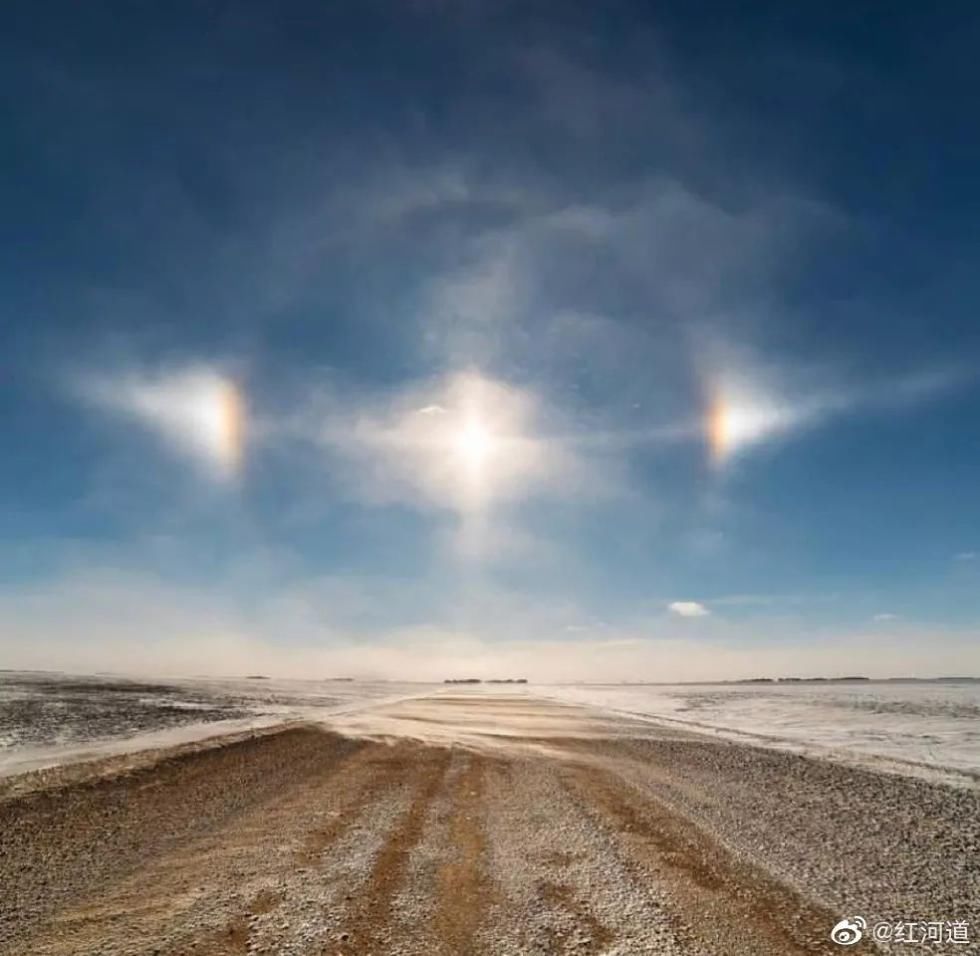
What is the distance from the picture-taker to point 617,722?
4906 centimetres

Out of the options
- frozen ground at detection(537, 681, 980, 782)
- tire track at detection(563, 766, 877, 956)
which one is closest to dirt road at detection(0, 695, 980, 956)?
tire track at detection(563, 766, 877, 956)

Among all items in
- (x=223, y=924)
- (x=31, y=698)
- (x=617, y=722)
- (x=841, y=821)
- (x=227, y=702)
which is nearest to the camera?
(x=223, y=924)

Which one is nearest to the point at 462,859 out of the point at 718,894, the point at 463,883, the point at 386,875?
→ the point at 463,883

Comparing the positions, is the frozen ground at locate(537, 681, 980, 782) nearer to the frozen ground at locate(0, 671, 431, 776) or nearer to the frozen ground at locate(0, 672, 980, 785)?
the frozen ground at locate(0, 672, 980, 785)

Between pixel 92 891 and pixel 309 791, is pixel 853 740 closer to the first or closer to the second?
pixel 309 791

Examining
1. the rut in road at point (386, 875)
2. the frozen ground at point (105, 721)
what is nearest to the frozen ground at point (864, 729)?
the rut in road at point (386, 875)

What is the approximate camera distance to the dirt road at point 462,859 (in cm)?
933

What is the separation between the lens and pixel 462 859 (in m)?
12.8

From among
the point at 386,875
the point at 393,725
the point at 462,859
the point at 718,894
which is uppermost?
the point at 718,894

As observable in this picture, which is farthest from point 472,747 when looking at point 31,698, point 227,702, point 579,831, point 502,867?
point 31,698

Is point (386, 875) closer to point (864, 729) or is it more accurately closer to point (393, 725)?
point (393, 725)

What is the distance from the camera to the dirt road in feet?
30.6

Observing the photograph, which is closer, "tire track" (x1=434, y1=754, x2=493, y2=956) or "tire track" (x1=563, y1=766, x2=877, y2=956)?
"tire track" (x1=563, y1=766, x2=877, y2=956)

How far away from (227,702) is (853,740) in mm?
56603
